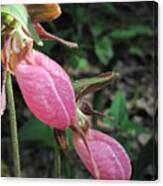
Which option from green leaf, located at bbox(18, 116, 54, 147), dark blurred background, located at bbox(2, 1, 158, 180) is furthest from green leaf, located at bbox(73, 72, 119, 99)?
green leaf, located at bbox(18, 116, 54, 147)

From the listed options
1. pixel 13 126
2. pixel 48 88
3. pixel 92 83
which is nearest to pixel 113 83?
pixel 92 83

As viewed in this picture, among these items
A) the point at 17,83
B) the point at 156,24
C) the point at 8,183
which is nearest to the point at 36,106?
the point at 17,83

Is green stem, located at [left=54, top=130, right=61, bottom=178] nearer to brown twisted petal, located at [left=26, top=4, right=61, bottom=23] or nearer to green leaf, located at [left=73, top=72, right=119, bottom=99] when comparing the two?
green leaf, located at [left=73, top=72, right=119, bottom=99]

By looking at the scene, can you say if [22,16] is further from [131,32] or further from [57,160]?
[57,160]

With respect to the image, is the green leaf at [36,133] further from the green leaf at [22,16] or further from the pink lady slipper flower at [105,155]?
the green leaf at [22,16]

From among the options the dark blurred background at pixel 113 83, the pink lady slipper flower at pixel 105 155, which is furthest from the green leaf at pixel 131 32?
the pink lady slipper flower at pixel 105 155

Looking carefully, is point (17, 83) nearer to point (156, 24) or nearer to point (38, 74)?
point (38, 74)
